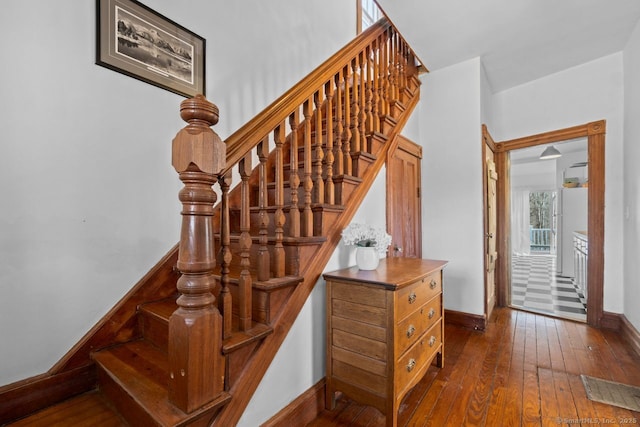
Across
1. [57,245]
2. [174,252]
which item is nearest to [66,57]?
[57,245]

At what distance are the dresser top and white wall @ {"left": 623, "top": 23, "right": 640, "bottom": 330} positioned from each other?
1.82 metres

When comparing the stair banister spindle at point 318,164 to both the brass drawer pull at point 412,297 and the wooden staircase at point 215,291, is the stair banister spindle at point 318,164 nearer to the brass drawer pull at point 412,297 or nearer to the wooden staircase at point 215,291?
the wooden staircase at point 215,291

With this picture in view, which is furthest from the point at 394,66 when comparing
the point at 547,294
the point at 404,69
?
the point at 547,294

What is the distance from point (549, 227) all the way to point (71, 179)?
11932 millimetres

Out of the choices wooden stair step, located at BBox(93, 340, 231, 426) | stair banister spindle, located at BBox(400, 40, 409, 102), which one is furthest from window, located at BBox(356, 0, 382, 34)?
wooden stair step, located at BBox(93, 340, 231, 426)

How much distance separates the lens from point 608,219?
9.30 feet

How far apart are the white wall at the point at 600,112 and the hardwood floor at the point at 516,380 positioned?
68 cm

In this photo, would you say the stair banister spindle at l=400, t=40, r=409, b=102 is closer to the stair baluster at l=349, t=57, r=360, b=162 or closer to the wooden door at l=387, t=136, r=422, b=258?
the wooden door at l=387, t=136, r=422, b=258

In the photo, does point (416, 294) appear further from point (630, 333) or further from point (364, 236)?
point (630, 333)

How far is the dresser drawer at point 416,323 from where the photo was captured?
1473mm

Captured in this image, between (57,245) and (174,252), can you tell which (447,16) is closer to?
(174,252)

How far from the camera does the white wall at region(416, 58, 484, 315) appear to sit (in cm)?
288

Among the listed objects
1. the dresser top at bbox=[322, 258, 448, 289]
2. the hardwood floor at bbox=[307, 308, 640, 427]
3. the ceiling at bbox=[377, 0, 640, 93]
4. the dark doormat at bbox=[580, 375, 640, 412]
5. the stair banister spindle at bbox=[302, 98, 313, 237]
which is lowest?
the hardwood floor at bbox=[307, 308, 640, 427]

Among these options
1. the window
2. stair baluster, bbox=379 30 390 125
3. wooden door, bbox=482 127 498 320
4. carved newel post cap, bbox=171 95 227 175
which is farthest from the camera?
the window
